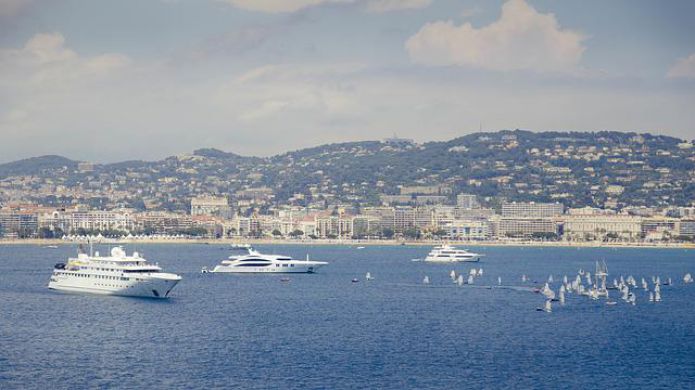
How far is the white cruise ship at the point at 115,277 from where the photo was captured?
6975 cm

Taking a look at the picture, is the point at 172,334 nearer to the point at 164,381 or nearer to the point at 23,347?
the point at 23,347

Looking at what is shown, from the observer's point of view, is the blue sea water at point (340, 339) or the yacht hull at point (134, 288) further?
the yacht hull at point (134, 288)

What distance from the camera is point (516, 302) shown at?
70.4m

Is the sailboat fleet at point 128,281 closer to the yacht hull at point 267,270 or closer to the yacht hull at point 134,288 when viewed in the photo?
the yacht hull at point 134,288

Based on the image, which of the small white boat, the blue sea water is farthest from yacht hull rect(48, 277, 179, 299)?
the small white boat

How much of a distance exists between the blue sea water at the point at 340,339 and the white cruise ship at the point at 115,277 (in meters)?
1.14

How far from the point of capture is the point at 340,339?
2093 inches

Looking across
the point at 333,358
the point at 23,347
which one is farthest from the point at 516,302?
the point at 23,347

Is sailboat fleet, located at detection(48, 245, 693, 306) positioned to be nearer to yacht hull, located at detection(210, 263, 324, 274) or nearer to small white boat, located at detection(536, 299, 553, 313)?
small white boat, located at detection(536, 299, 553, 313)

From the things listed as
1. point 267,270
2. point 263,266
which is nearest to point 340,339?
point 267,270

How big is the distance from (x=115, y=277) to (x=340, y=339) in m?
21.6

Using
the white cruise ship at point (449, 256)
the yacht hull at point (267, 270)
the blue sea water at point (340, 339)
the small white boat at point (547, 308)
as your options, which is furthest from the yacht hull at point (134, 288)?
the white cruise ship at point (449, 256)

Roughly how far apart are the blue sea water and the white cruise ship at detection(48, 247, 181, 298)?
1.14 metres

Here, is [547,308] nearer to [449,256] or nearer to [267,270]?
[267,270]
